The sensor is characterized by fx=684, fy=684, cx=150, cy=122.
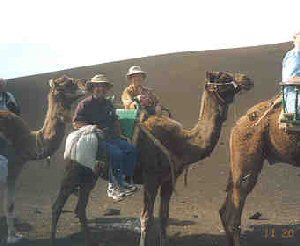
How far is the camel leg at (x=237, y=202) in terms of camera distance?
33.3ft

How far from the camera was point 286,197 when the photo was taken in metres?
15.8

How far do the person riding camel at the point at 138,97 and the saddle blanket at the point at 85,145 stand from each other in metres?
0.78

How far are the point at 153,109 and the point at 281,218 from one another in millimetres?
3895

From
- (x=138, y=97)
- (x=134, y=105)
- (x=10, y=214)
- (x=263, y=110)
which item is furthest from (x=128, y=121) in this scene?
(x=10, y=214)

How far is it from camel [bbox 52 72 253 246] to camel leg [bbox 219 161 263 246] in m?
0.71

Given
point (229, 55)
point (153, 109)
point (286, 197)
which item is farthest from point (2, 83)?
point (229, 55)

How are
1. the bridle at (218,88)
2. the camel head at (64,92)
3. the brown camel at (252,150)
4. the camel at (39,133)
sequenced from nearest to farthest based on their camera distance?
the brown camel at (252,150)
the bridle at (218,88)
the camel at (39,133)
the camel head at (64,92)

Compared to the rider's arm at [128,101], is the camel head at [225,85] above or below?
above

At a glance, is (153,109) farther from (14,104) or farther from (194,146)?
(14,104)

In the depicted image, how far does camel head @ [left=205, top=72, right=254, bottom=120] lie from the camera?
10547mm

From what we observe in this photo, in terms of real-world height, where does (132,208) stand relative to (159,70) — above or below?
below

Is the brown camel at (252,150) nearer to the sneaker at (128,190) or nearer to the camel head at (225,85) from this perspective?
the camel head at (225,85)

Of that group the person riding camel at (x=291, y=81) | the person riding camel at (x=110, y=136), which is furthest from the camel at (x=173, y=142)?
the person riding camel at (x=291, y=81)

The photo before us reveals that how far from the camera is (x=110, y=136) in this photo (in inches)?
427
